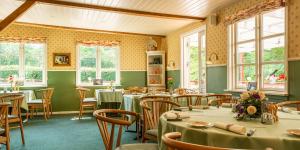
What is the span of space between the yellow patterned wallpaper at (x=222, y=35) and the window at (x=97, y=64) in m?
1.97

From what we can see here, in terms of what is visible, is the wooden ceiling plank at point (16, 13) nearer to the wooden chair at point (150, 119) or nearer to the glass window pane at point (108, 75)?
the wooden chair at point (150, 119)

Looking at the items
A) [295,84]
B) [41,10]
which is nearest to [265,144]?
[295,84]

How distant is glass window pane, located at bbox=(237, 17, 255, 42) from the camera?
198 inches

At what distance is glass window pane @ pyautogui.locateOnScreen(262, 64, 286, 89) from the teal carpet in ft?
8.95

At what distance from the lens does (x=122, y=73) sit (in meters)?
8.87

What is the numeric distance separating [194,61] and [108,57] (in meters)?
3.16

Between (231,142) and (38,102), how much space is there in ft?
21.2

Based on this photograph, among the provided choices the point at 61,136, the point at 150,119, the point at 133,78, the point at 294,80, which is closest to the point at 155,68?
the point at 133,78

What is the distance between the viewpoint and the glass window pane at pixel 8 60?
7632 mm

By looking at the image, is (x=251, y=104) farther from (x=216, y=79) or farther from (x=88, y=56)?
(x=88, y=56)

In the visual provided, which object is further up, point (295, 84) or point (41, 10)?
point (41, 10)

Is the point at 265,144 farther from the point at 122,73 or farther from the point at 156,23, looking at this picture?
the point at 122,73

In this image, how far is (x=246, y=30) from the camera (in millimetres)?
5195

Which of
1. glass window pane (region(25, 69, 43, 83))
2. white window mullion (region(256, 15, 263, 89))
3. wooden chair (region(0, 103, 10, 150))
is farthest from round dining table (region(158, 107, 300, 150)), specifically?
glass window pane (region(25, 69, 43, 83))
